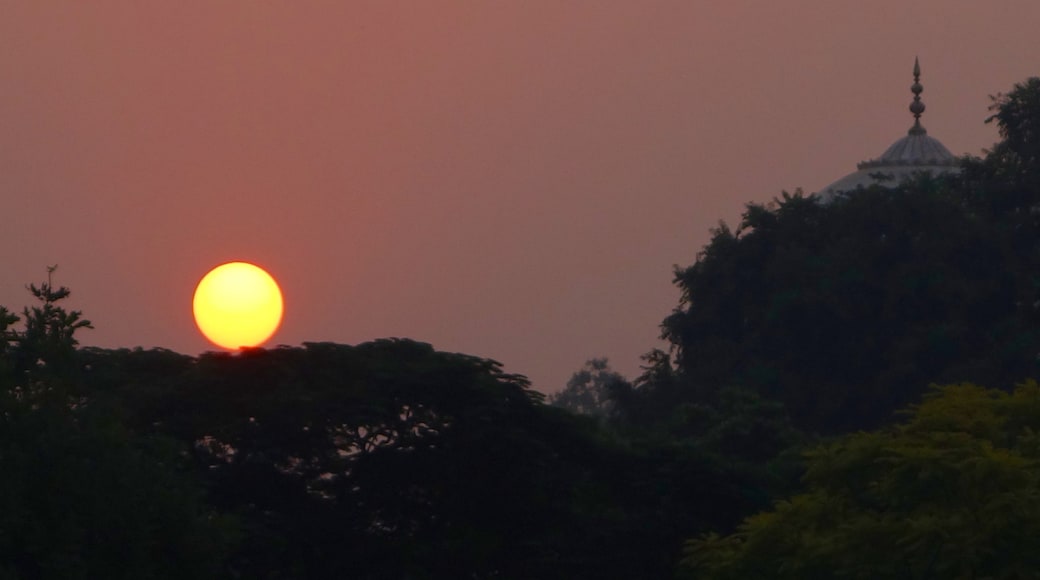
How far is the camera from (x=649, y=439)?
36656 millimetres

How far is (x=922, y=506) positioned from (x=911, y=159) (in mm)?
61450

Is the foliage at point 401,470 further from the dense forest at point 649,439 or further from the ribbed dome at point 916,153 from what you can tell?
the ribbed dome at point 916,153

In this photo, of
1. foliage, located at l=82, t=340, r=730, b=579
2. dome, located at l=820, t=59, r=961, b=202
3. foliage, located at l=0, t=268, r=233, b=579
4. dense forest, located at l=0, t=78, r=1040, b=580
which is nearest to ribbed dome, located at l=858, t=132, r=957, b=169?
dome, located at l=820, t=59, r=961, b=202

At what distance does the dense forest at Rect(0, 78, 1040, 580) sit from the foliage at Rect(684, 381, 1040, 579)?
0.04 meters

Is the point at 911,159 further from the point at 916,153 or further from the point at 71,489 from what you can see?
the point at 71,489

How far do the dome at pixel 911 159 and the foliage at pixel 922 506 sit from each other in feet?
181

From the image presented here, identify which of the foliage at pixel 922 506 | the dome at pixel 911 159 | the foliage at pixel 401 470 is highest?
the dome at pixel 911 159

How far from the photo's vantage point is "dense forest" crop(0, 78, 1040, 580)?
2327cm

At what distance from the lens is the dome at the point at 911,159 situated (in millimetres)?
83494

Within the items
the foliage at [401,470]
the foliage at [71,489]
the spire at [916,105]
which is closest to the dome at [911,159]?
the spire at [916,105]

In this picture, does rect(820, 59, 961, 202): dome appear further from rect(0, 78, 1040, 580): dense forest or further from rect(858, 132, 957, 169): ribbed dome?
rect(0, 78, 1040, 580): dense forest

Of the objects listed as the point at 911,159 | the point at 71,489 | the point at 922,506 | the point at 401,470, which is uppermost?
the point at 911,159

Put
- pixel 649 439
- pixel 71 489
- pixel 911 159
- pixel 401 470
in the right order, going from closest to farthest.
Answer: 1. pixel 71 489
2. pixel 401 470
3. pixel 649 439
4. pixel 911 159

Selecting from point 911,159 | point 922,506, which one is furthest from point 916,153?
point 922,506
